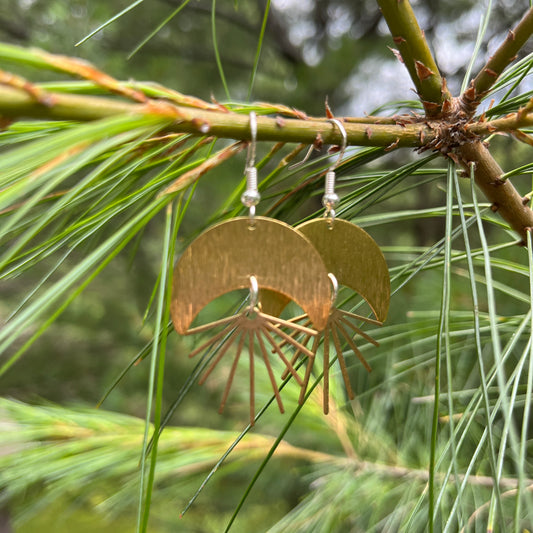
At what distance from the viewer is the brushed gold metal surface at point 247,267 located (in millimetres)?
243

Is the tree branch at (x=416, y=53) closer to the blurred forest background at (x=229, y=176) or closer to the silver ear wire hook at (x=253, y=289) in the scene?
the silver ear wire hook at (x=253, y=289)

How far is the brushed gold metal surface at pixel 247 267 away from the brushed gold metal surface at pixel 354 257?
4 centimetres

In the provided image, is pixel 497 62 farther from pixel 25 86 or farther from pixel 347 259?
pixel 25 86

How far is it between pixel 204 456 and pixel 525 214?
1.27ft

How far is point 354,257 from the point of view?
0.95ft

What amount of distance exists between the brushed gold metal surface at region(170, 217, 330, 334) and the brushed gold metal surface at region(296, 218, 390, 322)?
0.04 metres

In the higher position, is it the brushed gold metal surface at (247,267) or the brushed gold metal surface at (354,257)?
the brushed gold metal surface at (354,257)

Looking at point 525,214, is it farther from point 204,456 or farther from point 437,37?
point 437,37

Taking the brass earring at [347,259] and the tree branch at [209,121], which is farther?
the brass earring at [347,259]

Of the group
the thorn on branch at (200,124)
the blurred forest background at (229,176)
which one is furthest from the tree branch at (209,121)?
the blurred forest background at (229,176)

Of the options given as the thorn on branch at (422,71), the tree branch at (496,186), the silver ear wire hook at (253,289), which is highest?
the thorn on branch at (422,71)

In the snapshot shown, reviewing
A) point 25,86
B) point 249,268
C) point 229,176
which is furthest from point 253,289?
point 229,176

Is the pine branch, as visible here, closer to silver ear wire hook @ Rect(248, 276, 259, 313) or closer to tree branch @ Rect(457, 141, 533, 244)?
tree branch @ Rect(457, 141, 533, 244)

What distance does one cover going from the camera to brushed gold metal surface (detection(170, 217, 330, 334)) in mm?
243
